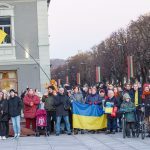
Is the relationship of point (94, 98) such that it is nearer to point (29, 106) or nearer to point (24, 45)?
point (29, 106)

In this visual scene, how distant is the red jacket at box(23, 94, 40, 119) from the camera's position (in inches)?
896

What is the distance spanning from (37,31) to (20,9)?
1932 mm

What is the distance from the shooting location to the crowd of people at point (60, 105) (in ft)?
70.5

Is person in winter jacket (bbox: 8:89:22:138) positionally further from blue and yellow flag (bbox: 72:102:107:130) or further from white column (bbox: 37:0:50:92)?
white column (bbox: 37:0:50:92)

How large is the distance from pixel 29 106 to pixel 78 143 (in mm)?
4538

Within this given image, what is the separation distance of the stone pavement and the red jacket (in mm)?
1323

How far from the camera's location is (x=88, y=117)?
23125 millimetres

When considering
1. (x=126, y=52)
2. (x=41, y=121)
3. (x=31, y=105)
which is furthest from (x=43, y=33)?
(x=126, y=52)

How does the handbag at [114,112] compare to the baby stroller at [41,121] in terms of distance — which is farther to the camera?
the baby stroller at [41,121]

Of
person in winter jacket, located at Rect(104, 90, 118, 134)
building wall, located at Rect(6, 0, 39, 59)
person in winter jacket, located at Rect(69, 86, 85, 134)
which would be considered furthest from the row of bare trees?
person in winter jacket, located at Rect(104, 90, 118, 134)

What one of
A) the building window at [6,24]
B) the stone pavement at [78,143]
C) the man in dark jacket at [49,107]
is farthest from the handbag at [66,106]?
the building window at [6,24]

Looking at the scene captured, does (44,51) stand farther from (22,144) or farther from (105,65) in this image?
(105,65)

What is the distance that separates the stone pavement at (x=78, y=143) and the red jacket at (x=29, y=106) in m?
1.32

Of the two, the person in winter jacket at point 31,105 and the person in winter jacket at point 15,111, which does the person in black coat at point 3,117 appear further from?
the person in winter jacket at point 31,105
